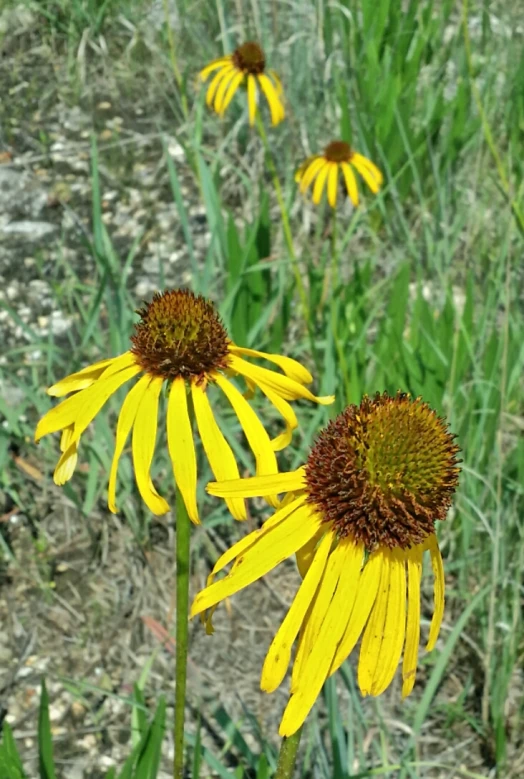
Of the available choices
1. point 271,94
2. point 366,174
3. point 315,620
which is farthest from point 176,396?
point 271,94

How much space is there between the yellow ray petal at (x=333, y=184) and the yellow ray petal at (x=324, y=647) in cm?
122

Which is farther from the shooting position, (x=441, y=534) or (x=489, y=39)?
(x=489, y=39)

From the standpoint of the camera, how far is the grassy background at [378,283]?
126 cm

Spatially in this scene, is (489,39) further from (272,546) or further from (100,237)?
(272,546)

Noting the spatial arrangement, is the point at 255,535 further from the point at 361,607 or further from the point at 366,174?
the point at 366,174

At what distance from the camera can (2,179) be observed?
2467 mm

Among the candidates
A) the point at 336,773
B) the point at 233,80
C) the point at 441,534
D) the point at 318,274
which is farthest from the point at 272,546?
the point at 233,80

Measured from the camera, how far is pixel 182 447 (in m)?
0.74

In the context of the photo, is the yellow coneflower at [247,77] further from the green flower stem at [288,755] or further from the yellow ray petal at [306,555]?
the green flower stem at [288,755]

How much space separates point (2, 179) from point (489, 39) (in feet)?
5.57

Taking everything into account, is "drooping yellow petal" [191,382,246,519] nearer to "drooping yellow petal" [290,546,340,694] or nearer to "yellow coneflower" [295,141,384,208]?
"drooping yellow petal" [290,546,340,694]

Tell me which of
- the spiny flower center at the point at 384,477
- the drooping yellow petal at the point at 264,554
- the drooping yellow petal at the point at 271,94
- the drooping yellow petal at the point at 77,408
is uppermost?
the drooping yellow petal at the point at 271,94

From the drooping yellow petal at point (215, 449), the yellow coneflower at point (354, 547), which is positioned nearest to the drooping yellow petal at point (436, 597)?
the yellow coneflower at point (354, 547)

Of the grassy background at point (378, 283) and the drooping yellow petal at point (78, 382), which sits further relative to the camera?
the grassy background at point (378, 283)
